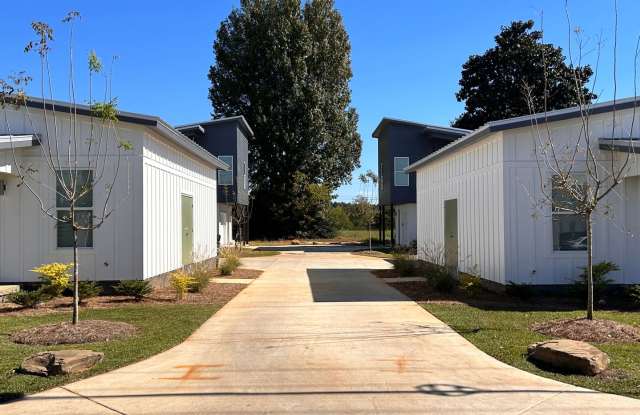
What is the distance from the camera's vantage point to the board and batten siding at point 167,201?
1273 cm

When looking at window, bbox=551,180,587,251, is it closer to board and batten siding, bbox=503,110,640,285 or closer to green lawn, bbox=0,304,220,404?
board and batten siding, bbox=503,110,640,285

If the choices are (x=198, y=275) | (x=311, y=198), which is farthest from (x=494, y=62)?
(x=198, y=275)

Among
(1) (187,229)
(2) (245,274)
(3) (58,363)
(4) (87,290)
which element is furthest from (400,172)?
(3) (58,363)

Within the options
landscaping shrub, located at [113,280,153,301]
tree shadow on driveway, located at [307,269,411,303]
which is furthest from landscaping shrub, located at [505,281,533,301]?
landscaping shrub, located at [113,280,153,301]

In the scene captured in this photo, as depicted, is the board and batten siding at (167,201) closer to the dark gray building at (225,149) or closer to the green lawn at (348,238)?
the dark gray building at (225,149)

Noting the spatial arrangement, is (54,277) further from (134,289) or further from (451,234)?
(451,234)

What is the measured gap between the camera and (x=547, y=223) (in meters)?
12.1

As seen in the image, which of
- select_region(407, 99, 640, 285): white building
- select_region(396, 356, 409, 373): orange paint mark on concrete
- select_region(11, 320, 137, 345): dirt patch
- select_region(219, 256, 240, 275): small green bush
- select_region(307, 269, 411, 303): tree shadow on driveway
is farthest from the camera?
select_region(219, 256, 240, 275): small green bush

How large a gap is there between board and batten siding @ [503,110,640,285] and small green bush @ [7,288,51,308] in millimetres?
9042

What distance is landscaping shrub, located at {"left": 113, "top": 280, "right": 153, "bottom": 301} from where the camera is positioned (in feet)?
38.4

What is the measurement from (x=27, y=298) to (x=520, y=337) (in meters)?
8.41

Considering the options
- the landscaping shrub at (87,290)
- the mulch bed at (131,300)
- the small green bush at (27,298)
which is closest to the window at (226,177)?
the mulch bed at (131,300)

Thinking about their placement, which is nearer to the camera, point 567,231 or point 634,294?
point 634,294

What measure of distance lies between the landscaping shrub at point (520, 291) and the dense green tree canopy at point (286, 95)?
3093cm
